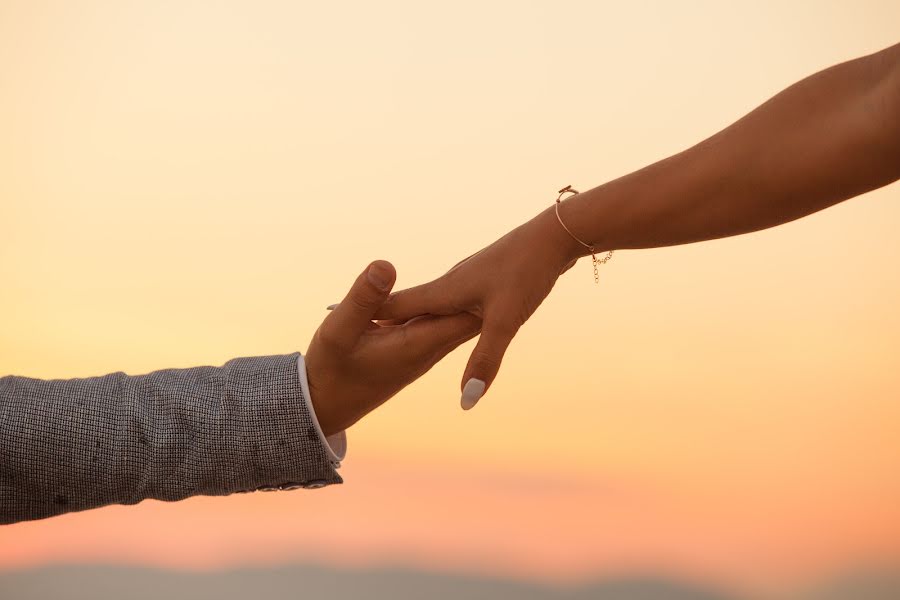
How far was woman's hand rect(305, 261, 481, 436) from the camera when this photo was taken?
1154 mm

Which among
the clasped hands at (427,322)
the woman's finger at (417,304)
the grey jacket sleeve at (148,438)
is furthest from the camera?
the woman's finger at (417,304)

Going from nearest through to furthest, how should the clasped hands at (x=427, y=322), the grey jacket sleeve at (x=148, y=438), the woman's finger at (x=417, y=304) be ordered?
the grey jacket sleeve at (x=148, y=438)
the clasped hands at (x=427, y=322)
the woman's finger at (x=417, y=304)

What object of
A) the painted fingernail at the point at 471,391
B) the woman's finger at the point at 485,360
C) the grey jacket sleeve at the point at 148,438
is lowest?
the grey jacket sleeve at the point at 148,438

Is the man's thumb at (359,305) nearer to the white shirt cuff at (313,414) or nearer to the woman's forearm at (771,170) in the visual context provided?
the white shirt cuff at (313,414)

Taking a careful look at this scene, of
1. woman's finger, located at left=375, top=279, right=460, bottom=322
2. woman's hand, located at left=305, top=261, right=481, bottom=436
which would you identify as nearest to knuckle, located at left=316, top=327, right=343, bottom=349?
woman's hand, located at left=305, top=261, right=481, bottom=436

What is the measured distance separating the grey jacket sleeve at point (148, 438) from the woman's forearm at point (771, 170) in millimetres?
445

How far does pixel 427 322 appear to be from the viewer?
49.8 inches

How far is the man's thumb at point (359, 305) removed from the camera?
46.5 inches

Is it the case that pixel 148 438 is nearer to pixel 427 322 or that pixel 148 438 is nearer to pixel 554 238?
pixel 427 322

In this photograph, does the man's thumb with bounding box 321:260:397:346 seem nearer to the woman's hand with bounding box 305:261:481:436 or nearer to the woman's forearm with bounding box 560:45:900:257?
the woman's hand with bounding box 305:261:481:436

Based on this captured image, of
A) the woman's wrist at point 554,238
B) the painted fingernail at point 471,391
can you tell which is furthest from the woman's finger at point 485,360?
the woman's wrist at point 554,238

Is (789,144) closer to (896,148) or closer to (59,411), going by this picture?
(896,148)

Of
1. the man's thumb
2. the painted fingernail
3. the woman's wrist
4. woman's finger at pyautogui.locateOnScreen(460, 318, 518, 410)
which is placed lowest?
the painted fingernail

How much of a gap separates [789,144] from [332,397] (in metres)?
0.60
